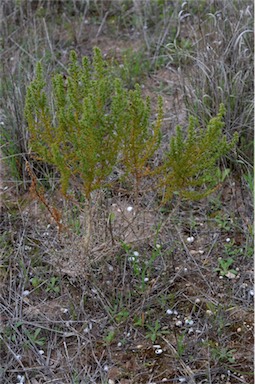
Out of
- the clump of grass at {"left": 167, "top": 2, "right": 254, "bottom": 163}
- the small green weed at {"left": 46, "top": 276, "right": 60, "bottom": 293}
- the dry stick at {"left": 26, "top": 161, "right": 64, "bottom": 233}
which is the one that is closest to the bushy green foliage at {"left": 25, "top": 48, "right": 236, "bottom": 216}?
the dry stick at {"left": 26, "top": 161, "right": 64, "bottom": 233}

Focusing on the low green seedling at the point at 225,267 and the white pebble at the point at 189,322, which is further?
the low green seedling at the point at 225,267

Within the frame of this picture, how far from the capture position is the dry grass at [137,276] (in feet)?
7.39

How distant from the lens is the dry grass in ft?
7.39

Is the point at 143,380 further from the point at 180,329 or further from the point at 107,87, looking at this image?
the point at 107,87

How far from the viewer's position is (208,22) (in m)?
3.52

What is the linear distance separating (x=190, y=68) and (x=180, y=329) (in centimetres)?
152

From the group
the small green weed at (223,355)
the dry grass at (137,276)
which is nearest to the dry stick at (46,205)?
the dry grass at (137,276)

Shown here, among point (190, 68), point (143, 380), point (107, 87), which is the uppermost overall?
point (107, 87)

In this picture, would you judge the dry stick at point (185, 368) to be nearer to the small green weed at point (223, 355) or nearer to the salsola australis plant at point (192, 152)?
the small green weed at point (223, 355)

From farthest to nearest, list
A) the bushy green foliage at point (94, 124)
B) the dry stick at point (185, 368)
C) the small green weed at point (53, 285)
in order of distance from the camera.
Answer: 1. the small green weed at point (53, 285)
2. the dry stick at point (185, 368)
3. the bushy green foliage at point (94, 124)

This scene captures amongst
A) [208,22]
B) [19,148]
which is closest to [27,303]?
[19,148]

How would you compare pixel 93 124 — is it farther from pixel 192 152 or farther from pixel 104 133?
pixel 192 152

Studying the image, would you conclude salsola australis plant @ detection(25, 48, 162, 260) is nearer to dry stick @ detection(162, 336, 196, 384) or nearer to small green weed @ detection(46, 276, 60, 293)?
small green weed @ detection(46, 276, 60, 293)

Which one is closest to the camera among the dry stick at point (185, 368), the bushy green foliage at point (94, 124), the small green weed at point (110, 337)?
the bushy green foliage at point (94, 124)
